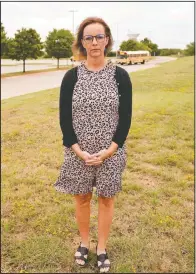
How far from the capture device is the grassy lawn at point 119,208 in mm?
3184

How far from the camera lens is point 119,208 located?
13.6 feet

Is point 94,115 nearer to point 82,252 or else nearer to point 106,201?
point 106,201

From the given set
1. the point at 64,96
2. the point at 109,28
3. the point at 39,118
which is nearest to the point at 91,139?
the point at 64,96

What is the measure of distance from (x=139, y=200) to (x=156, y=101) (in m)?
7.67

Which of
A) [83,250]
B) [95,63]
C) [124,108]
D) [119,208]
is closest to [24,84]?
[119,208]

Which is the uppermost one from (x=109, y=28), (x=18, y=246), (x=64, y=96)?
(x=109, y=28)

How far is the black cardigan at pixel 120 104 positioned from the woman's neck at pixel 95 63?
0.11m

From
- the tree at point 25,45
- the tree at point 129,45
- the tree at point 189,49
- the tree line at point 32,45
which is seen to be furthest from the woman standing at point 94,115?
the tree at point 189,49

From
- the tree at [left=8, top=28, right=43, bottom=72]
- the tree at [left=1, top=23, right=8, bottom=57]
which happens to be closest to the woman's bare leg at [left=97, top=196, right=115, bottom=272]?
the tree at [left=1, top=23, right=8, bottom=57]

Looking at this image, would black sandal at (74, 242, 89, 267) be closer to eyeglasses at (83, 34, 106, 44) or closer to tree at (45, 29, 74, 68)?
eyeglasses at (83, 34, 106, 44)

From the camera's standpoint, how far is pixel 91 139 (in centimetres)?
274

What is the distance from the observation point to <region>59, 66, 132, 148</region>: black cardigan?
267 cm

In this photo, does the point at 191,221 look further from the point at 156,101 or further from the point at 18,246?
the point at 156,101

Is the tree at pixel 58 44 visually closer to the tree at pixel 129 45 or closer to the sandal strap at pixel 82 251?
the tree at pixel 129 45
